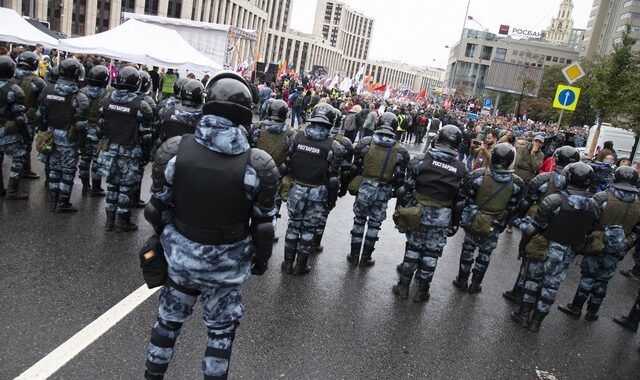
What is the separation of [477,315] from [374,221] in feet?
5.69

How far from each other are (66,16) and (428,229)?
216ft

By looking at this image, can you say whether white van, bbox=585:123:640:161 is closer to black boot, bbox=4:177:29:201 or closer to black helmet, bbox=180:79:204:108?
black helmet, bbox=180:79:204:108

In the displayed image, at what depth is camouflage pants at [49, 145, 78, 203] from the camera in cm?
662

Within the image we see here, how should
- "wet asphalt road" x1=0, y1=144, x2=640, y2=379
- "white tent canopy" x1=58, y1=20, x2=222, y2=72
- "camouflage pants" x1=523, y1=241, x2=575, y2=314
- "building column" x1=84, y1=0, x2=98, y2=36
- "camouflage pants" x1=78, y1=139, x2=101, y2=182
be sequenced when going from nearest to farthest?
"wet asphalt road" x1=0, y1=144, x2=640, y2=379
"camouflage pants" x1=523, y1=241, x2=575, y2=314
"camouflage pants" x1=78, y1=139, x2=101, y2=182
"white tent canopy" x1=58, y1=20, x2=222, y2=72
"building column" x1=84, y1=0, x2=98, y2=36

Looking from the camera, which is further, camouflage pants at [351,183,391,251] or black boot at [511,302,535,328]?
camouflage pants at [351,183,391,251]

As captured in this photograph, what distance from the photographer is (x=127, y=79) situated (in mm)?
6070

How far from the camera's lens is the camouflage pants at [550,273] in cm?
525

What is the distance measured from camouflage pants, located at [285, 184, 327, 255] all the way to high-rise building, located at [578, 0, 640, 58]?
94.8 m

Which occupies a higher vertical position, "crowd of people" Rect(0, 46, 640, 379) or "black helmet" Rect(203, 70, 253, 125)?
"black helmet" Rect(203, 70, 253, 125)

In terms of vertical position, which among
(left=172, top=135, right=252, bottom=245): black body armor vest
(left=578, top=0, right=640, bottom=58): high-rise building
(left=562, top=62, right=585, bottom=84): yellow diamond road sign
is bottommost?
(left=172, top=135, right=252, bottom=245): black body armor vest

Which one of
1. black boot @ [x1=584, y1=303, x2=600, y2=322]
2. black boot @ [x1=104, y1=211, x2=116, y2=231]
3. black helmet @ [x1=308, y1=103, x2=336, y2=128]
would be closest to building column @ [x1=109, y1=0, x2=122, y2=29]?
black boot @ [x1=104, y1=211, x2=116, y2=231]

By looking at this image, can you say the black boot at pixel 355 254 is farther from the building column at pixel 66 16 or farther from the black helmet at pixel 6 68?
the building column at pixel 66 16

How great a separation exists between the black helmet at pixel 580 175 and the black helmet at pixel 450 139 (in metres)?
1.23

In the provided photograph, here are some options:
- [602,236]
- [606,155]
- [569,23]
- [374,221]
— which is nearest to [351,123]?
[606,155]
